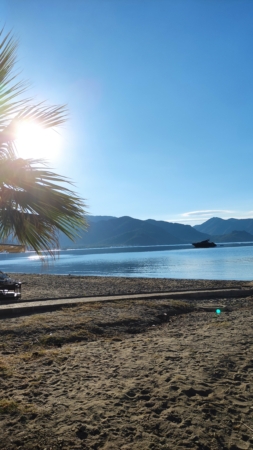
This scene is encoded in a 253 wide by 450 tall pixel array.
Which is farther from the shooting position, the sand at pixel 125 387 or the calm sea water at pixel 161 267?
the calm sea water at pixel 161 267

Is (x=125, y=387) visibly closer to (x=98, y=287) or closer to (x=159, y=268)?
(x=98, y=287)

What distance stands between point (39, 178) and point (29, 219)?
44 centimetres

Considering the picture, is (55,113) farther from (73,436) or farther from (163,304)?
(163,304)

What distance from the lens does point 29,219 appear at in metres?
3.73

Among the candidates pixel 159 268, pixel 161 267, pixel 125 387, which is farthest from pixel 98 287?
pixel 161 267

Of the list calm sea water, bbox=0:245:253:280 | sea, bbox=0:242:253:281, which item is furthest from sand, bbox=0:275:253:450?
calm sea water, bbox=0:245:253:280

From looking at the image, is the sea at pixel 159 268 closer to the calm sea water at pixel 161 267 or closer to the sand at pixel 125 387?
the calm sea water at pixel 161 267

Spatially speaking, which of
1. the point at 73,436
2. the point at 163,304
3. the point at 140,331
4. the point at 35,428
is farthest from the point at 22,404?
the point at 163,304

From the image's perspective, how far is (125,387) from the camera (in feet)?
19.0

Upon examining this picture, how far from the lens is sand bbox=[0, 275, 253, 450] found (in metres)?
4.27

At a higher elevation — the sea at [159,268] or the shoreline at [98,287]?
the shoreline at [98,287]

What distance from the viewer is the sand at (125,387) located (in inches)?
168

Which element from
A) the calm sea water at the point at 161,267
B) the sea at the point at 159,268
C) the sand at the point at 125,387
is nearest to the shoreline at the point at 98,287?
the sea at the point at 159,268

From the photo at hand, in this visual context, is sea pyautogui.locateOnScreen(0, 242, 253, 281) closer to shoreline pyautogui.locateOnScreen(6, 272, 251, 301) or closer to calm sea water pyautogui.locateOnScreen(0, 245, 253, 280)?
calm sea water pyautogui.locateOnScreen(0, 245, 253, 280)
